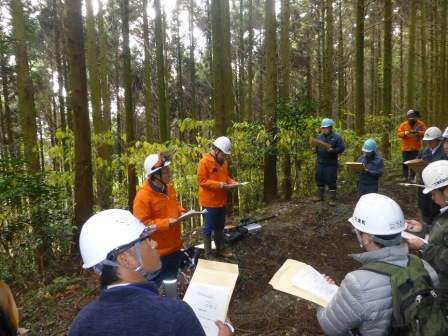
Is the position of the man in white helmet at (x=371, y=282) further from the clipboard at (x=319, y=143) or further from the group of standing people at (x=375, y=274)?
the clipboard at (x=319, y=143)

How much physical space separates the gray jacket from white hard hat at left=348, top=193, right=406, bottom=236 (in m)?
0.12

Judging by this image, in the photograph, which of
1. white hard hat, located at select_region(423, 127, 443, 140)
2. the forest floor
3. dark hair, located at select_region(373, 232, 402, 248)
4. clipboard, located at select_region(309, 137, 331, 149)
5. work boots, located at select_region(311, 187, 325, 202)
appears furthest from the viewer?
work boots, located at select_region(311, 187, 325, 202)

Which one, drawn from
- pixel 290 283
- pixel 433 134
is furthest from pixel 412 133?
pixel 290 283

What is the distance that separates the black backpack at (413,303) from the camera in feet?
5.68

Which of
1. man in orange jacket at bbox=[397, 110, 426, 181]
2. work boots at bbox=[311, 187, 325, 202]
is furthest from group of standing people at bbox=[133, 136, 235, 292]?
man in orange jacket at bbox=[397, 110, 426, 181]

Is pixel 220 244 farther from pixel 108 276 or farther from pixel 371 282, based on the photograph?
pixel 108 276

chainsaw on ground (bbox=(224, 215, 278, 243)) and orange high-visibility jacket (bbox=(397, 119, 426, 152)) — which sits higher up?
orange high-visibility jacket (bbox=(397, 119, 426, 152))

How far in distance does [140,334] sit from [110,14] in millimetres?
18026

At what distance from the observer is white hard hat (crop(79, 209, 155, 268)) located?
1.63 metres

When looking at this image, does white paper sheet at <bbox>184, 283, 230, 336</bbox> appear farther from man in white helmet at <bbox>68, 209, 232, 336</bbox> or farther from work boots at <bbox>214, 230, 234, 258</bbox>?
work boots at <bbox>214, 230, 234, 258</bbox>

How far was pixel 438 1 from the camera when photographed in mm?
14664

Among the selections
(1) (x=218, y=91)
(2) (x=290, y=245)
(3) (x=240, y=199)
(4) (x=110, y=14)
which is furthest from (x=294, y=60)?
(2) (x=290, y=245)

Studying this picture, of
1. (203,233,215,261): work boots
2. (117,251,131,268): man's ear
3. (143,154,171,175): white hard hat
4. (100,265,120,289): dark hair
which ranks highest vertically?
(143,154,171,175): white hard hat

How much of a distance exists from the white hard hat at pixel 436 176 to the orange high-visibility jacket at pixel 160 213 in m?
2.49
